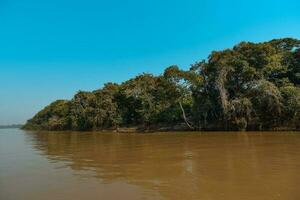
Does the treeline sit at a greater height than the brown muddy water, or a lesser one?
greater

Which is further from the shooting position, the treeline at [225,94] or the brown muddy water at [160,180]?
the treeline at [225,94]

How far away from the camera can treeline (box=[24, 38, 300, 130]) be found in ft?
98.0

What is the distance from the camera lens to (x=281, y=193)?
5227 millimetres

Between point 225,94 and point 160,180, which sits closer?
point 160,180

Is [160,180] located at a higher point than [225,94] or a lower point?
lower

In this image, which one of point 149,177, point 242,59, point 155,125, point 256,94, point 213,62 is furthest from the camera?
point 155,125

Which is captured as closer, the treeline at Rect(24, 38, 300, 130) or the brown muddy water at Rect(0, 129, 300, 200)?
the brown muddy water at Rect(0, 129, 300, 200)

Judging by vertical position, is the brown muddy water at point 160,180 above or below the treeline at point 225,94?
below

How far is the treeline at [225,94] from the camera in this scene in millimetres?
29875

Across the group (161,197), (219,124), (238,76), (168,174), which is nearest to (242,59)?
(238,76)

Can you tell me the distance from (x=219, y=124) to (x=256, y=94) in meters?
5.44

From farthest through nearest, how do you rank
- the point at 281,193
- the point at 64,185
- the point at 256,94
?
the point at 256,94 → the point at 64,185 → the point at 281,193

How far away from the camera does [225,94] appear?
3266cm

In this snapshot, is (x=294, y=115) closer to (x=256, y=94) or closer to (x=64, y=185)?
(x=256, y=94)
